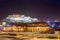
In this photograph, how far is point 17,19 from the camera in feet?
38.3

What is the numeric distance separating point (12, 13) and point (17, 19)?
0.71 meters

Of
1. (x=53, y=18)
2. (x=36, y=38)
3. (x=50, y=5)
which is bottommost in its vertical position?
(x=36, y=38)

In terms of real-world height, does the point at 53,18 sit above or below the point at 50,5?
below

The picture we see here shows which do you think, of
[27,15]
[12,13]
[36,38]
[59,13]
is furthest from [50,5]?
[36,38]

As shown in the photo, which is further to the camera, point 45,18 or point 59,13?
point 45,18

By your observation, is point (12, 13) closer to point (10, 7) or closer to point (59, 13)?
point (10, 7)

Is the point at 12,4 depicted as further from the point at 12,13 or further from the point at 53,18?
the point at 53,18

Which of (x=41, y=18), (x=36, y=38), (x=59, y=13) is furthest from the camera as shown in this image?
(x=41, y=18)

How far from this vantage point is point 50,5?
35.3 ft

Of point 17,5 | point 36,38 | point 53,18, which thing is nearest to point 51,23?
point 53,18

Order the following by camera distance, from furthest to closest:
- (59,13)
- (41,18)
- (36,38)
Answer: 1. (41,18)
2. (59,13)
3. (36,38)

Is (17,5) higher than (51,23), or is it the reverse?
(17,5)

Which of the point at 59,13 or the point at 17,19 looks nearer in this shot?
the point at 59,13

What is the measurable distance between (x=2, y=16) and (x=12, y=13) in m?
0.57
